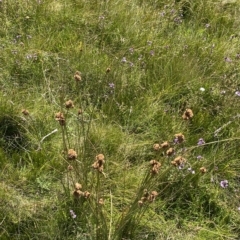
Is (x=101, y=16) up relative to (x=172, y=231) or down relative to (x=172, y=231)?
up

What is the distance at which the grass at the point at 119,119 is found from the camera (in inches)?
99.5

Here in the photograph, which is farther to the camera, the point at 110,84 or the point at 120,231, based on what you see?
the point at 110,84

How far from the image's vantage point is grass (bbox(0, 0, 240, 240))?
2.53 m

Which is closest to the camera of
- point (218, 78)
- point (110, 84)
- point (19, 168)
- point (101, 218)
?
point (101, 218)

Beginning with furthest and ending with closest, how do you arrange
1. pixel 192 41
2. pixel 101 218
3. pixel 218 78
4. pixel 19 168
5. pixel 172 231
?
pixel 192 41 < pixel 218 78 < pixel 19 168 < pixel 172 231 < pixel 101 218

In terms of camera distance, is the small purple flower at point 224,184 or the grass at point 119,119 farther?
the small purple flower at point 224,184

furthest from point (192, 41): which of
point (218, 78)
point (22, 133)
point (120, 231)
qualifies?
point (120, 231)

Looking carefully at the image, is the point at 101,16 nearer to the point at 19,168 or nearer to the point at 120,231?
the point at 19,168

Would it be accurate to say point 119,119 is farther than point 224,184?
Yes

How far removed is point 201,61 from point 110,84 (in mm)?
936

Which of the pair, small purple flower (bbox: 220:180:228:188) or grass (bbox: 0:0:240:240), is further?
small purple flower (bbox: 220:180:228:188)

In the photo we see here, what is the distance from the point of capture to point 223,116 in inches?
131

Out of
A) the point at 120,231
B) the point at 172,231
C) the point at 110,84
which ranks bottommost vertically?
the point at 172,231

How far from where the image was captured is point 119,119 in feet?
10.6
